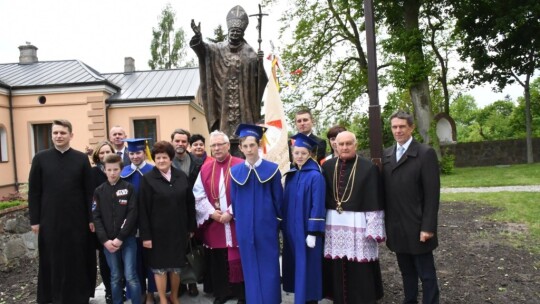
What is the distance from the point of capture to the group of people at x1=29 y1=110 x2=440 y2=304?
3.88 metres

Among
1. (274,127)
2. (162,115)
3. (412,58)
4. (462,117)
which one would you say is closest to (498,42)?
(412,58)

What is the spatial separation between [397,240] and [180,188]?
212 centimetres

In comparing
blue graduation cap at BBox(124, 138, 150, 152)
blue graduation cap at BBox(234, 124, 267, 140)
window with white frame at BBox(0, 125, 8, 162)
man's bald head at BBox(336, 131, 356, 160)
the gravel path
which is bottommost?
the gravel path

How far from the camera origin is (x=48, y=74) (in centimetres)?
1952

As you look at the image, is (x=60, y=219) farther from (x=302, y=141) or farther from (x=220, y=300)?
(x=302, y=141)

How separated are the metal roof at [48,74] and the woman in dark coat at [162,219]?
15881 mm

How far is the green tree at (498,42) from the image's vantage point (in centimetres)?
1803

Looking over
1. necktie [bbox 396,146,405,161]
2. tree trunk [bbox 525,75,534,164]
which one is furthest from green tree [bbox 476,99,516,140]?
necktie [bbox 396,146,405,161]

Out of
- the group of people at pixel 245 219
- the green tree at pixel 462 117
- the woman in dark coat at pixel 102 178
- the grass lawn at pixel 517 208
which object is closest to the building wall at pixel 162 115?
Answer: the grass lawn at pixel 517 208

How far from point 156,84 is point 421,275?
18998 mm

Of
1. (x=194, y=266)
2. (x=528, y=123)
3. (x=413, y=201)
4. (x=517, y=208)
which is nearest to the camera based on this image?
(x=413, y=201)

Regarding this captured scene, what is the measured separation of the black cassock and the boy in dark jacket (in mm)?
322

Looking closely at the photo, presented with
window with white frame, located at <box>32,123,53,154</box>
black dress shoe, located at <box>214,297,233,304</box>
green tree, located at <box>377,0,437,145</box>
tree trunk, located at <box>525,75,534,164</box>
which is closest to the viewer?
black dress shoe, located at <box>214,297,233,304</box>

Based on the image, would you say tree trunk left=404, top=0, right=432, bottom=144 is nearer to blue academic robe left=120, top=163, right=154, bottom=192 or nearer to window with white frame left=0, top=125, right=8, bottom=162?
blue academic robe left=120, top=163, right=154, bottom=192
